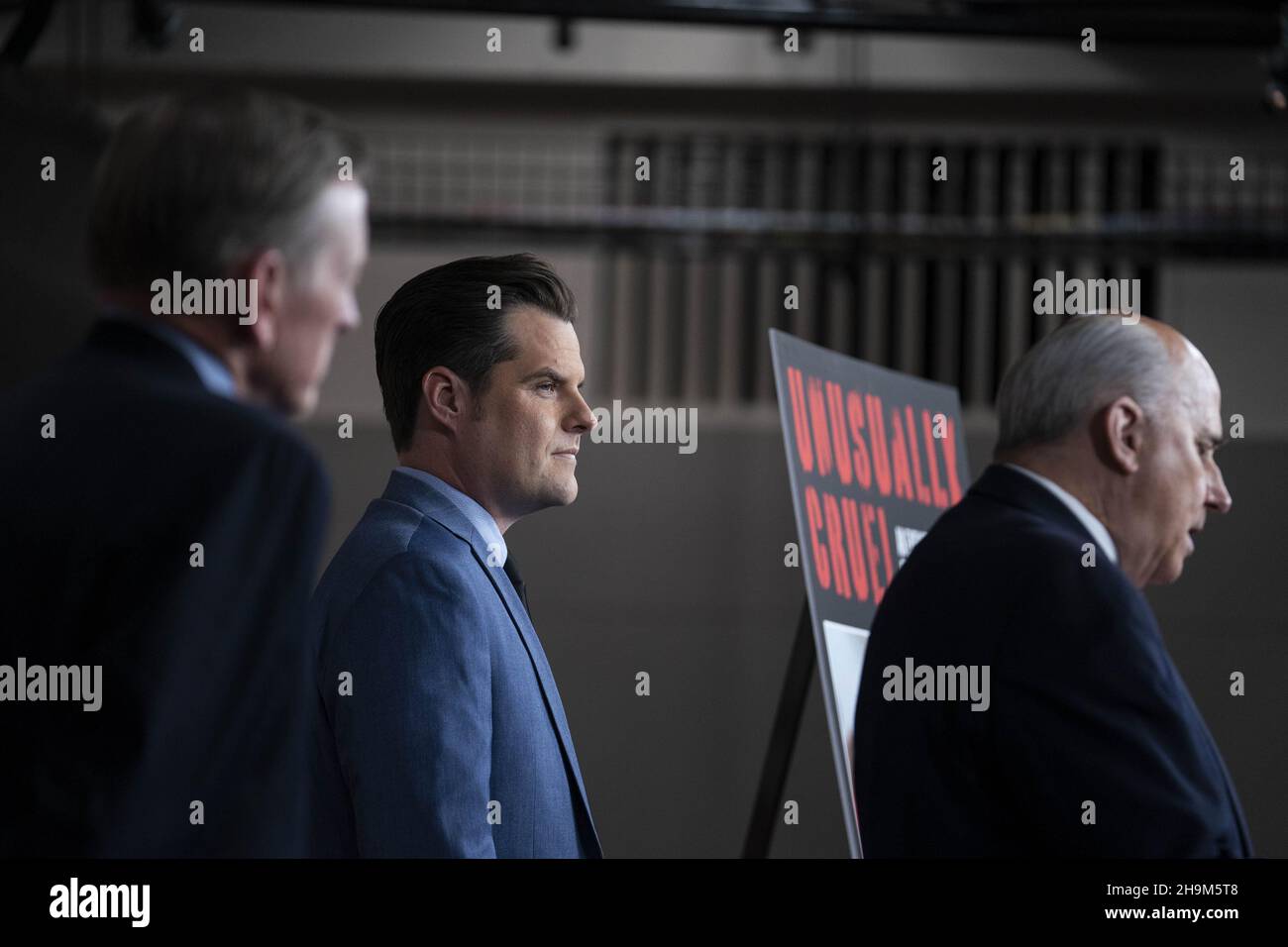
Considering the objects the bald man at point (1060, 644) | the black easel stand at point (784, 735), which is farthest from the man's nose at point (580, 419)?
the black easel stand at point (784, 735)

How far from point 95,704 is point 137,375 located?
0.24 m

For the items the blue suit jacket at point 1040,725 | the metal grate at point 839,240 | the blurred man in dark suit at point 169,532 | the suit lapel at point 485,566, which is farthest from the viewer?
the metal grate at point 839,240

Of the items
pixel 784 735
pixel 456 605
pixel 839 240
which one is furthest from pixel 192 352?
pixel 839 240

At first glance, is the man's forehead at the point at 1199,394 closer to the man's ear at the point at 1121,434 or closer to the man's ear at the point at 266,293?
the man's ear at the point at 1121,434

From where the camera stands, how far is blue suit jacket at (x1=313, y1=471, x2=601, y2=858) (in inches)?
63.1

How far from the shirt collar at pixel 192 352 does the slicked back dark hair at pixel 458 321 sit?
0.70m

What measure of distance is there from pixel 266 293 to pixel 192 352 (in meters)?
0.07

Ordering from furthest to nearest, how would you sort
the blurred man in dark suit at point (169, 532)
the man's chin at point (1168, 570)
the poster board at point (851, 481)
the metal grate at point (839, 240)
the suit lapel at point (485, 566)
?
the metal grate at point (839, 240), the poster board at point (851, 481), the man's chin at point (1168, 570), the suit lapel at point (485, 566), the blurred man in dark suit at point (169, 532)

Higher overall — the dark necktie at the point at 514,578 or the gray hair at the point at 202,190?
the gray hair at the point at 202,190

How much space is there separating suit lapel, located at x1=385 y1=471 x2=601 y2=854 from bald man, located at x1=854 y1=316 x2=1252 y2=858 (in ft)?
1.14

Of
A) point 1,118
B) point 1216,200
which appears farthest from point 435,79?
point 1216,200

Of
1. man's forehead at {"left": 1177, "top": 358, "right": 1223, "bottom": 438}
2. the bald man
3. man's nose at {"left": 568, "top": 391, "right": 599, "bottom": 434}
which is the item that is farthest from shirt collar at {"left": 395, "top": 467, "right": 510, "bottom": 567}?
man's forehead at {"left": 1177, "top": 358, "right": 1223, "bottom": 438}

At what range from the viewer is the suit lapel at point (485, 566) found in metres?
1.75
